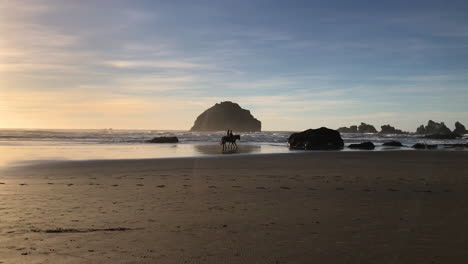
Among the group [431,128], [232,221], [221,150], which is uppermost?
[431,128]

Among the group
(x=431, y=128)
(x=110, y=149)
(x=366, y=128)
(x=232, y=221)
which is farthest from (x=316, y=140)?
(x=366, y=128)

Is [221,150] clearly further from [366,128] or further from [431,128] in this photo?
[366,128]

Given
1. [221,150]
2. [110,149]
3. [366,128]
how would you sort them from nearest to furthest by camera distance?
[110,149]
[221,150]
[366,128]

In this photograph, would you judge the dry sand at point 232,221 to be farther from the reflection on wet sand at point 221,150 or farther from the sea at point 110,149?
the reflection on wet sand at point 221,150

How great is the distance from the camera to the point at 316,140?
41938mm

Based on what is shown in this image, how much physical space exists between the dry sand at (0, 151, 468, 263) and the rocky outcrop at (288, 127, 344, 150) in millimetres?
27175

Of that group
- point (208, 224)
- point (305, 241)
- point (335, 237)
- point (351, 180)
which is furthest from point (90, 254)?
point (351, 180)

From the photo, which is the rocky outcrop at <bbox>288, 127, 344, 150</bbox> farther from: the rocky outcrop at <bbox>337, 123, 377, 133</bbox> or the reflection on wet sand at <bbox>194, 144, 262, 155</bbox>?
the rocky outcrop at <bbox>337, 123, 377, 133</bbox>

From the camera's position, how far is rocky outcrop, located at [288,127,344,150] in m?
41.3

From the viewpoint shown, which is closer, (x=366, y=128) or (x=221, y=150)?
(x=221, y=150)

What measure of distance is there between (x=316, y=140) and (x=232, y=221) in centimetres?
3542

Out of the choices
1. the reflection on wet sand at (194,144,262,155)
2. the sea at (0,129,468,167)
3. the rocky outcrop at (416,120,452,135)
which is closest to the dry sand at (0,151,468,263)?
the sea at (0,129,468,167)

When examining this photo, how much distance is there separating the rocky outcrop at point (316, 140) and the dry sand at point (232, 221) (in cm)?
2717

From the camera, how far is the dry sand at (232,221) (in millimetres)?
5594
